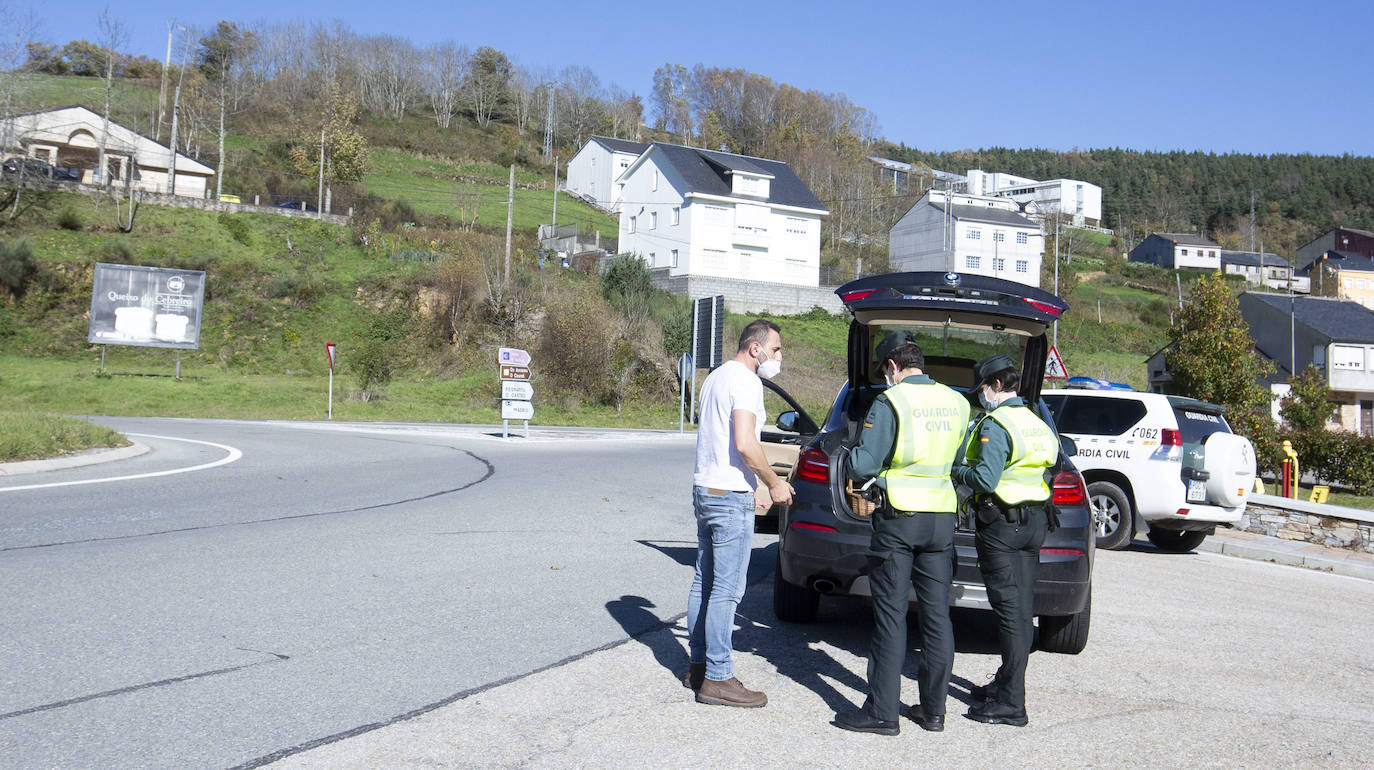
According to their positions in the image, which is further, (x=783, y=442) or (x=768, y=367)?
(x=783, y=442)

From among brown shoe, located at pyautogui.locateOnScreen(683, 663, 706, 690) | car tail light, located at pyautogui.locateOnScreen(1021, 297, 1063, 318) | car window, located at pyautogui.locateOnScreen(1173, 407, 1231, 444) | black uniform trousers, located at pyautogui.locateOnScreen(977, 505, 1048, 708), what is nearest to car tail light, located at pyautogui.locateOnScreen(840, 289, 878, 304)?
car tail light, located at pyautogui.locateOnScreen(1021, 297, 1063, 318)

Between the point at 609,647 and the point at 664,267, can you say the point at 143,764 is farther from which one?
the point at 664,267

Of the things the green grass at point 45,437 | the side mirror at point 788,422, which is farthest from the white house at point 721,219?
the side mirror at point 788,422

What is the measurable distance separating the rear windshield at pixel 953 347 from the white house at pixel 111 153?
6207 centimetres

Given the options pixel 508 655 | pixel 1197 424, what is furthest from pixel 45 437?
pixel 1197 424

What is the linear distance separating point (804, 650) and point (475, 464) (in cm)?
1111

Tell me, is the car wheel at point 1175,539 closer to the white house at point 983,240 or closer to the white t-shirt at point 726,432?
the white t-shirt at point 726,432

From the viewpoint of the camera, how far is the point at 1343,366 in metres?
48.1

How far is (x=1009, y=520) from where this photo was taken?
16.0 ft

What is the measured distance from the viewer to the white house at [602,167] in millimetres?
80062

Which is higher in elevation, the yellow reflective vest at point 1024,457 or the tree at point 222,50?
the tree at point 222,50

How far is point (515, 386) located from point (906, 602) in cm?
1879

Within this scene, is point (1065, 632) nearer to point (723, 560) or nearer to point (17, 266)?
point (723, 560)

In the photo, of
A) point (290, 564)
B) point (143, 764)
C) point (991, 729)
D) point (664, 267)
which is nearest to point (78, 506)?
point (290, 564)
